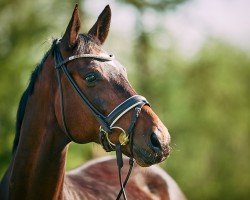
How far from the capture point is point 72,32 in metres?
4.21

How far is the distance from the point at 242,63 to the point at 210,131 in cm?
340

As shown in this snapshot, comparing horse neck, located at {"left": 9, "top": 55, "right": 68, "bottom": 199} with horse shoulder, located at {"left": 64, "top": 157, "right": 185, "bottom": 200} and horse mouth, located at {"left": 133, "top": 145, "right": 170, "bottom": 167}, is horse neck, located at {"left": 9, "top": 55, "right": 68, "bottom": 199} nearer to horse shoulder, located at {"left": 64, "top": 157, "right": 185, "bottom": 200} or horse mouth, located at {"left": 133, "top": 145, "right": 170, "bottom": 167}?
horse mouth, located at {"left": 133, "top": 145, "right": 170, "bottom": 167}

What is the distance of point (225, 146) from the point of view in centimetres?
2189

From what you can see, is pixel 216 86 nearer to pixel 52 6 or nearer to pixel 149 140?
pixel 52 6

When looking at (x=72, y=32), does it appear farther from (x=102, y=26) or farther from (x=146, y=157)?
(x=146, y=157)

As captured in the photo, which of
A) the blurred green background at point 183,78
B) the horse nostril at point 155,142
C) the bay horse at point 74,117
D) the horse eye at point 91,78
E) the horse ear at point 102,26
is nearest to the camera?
the horse nostril at point 155,142

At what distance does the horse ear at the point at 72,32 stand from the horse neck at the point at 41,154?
0.30 meters

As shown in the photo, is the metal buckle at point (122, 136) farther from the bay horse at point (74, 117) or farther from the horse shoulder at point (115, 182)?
the horse shoulder at point (115, 182)

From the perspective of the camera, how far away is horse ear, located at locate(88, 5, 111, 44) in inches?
178

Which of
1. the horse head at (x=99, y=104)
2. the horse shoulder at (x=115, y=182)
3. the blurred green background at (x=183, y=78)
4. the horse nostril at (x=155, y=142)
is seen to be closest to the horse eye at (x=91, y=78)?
the horse head at (x=99, y=104)

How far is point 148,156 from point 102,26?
4.55 ft

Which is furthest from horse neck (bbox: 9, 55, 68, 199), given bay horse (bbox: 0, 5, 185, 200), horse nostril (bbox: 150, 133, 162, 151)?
horse nostril (bbox: 150, 133, 162, 151)

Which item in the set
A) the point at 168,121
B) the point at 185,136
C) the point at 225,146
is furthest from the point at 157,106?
the point at 225,146

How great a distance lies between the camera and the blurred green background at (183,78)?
44.8ft
